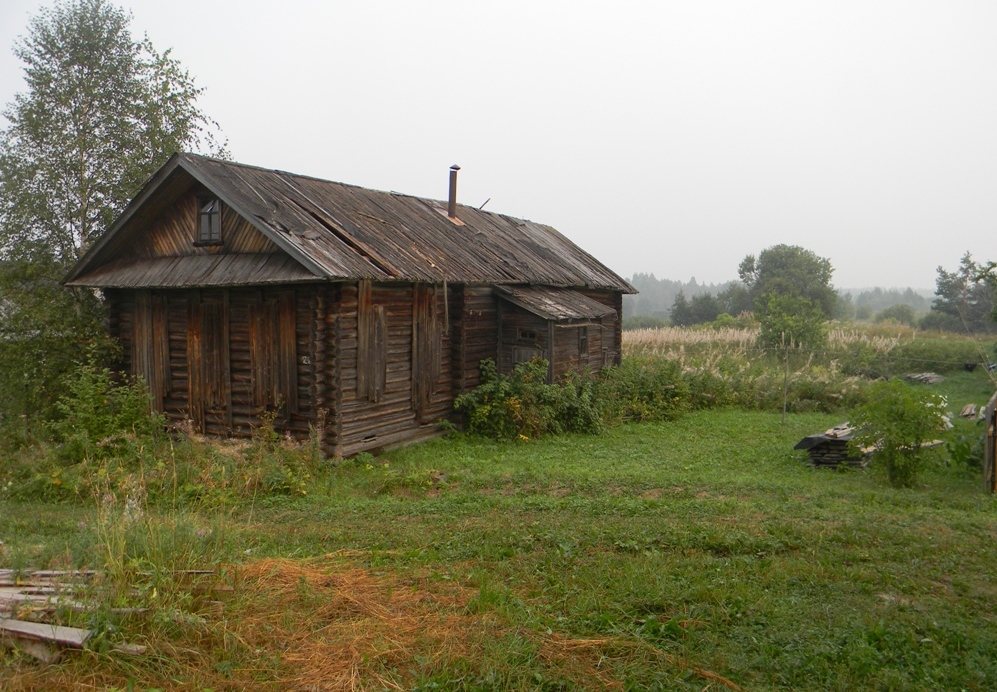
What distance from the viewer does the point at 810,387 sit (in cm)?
1964

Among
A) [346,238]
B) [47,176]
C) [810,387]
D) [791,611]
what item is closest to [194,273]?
[346,238]

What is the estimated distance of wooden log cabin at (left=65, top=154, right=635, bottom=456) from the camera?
1219cm

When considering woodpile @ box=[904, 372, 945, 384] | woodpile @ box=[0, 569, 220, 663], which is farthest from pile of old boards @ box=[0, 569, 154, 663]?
woodpile @ box=[904, 372, 945, 384]

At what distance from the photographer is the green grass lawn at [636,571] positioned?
4.59 meters

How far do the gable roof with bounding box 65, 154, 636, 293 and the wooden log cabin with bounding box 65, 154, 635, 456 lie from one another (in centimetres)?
4

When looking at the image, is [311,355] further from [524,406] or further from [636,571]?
[636,571]

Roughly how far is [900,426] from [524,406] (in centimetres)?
682

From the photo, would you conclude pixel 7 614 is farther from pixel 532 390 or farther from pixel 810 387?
pixel 810 387

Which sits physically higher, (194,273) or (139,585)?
(194,273)

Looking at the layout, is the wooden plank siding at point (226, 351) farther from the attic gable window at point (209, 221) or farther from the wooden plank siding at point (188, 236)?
the attic gable window at point (209, 221)

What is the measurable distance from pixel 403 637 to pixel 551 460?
310 inches

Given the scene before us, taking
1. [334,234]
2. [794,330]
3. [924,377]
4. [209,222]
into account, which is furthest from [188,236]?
[924,377]

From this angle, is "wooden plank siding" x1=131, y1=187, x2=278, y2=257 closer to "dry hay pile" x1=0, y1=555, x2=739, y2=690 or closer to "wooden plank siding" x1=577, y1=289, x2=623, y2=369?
"dry hay pile" x1=0, y1=555, x2=739, y2=690

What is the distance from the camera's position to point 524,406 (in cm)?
1498
